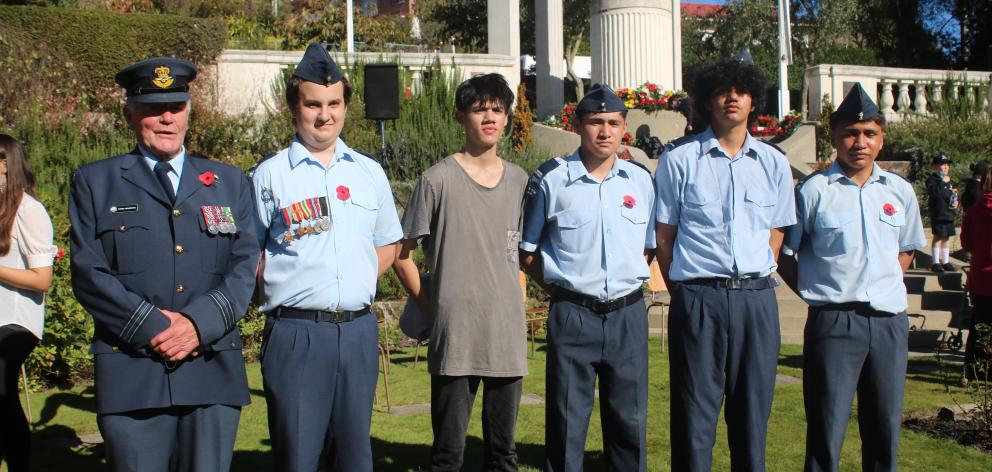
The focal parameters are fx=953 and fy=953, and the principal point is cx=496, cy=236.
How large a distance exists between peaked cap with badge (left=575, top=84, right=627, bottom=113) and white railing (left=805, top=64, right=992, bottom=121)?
14.2 m

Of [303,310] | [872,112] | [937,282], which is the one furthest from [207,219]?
[937,282]

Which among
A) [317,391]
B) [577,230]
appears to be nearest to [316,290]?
[317,391]

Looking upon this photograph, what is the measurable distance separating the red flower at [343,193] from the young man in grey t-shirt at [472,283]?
635mm

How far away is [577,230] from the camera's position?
4492 mm

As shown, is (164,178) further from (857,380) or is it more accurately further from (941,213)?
(941,213)

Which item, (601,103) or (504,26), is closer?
(601,103)

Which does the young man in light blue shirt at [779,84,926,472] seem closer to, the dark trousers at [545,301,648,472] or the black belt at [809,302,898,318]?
the black belt at [809,302,898,318]

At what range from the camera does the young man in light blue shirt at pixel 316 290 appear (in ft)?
12.2

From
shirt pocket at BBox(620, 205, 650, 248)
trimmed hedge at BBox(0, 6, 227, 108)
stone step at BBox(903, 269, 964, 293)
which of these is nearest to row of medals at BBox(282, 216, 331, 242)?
shirt pocket at BBox(620, 205, 650, 248)

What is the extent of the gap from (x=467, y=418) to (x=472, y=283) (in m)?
0.65

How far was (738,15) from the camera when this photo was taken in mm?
32719

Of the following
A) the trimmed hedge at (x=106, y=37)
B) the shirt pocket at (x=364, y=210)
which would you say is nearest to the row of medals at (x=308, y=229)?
the shirt pocket at (x=364, y=210)

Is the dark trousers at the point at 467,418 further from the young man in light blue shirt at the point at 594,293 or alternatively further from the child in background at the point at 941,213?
the child in background at the point at 941,213

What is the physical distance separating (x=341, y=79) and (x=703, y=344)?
2.03 metres
